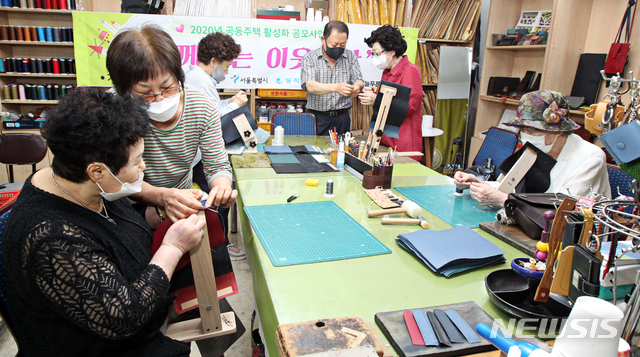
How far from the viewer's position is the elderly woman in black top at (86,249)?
0.97 metres

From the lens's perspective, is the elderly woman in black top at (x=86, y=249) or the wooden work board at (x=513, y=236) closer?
the elderly woman in black top at (x=86, y=249)

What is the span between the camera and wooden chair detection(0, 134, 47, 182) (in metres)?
3.09

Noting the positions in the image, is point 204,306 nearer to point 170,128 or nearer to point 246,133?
point 170,128

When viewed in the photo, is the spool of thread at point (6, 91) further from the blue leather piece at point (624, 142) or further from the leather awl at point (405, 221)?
the blue leather piece at point (624, 142)

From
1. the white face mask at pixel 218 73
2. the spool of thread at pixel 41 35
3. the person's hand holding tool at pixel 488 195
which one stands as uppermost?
the spool of thread at pixel 41 35

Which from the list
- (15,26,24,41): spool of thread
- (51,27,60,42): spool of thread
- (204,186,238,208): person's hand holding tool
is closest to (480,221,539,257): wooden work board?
(204,186,238,208): person's hand holding tool

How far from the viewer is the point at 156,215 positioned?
1.67 m

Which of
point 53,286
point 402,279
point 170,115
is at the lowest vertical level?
point 402,279

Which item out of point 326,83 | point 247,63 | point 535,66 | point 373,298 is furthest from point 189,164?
point 535,66

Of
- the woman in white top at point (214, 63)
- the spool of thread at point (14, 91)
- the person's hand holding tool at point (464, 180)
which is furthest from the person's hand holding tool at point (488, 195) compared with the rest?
the spool of thread at point (14, 91)

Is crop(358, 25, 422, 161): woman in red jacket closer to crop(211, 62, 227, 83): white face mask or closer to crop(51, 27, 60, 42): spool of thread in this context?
crop(211, 62, 227, 83): white face mask

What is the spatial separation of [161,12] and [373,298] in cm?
467

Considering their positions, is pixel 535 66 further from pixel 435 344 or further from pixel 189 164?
pixel 435 344

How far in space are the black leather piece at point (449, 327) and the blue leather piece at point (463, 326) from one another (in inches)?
0.4
